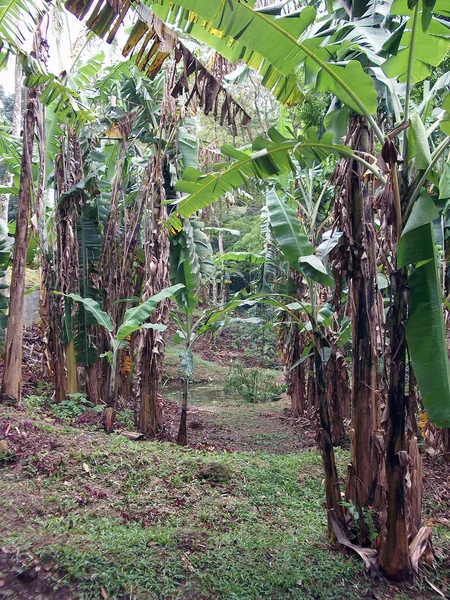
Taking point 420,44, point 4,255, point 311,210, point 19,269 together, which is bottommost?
point 19,269

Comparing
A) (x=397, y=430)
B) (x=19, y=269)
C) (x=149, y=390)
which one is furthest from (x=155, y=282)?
(x=397, y=430)

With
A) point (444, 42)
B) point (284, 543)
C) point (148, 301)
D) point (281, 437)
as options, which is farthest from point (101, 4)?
point (281, 437)

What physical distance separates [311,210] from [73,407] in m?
5.04

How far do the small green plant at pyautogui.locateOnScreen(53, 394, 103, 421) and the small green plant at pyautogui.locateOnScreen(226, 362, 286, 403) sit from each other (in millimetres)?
5610

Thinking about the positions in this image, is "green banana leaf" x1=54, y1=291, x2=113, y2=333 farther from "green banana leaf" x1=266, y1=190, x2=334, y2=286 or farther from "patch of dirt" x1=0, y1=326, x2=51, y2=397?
"green banana leaf" x1=266, y1=190, x2=334, y2=286

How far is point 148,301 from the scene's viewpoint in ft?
21.9

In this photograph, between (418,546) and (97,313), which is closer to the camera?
(418,546)

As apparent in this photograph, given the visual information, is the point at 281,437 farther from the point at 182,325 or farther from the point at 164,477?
the point at 164,477

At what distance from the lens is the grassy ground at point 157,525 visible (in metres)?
3.09

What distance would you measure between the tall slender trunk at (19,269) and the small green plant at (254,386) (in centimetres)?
715

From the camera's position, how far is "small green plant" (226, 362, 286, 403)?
12588mm

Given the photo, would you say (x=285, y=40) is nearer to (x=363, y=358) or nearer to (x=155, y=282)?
(x=363, y=358)

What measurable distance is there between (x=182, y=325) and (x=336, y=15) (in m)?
4.68

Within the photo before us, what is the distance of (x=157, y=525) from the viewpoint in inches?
162
